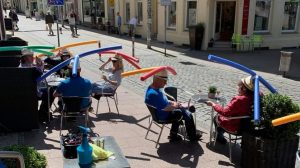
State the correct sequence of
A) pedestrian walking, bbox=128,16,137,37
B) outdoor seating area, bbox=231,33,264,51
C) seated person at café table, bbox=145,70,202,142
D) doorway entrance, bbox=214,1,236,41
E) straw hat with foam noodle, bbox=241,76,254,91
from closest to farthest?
straw hat with foam noodle, bbox=241,76,254,91 < seated person at café table, bbox=145,70,202,142 < outdoor seating area, bbox=231,33,264,51 < doorway entrance, bbox=214,1,236,41 < pedestrian walking, bbox=128,16,137,37

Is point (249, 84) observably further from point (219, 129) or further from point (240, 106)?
point (219, 129)

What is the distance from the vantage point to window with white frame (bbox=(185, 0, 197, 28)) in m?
19.8

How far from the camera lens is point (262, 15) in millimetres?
19094

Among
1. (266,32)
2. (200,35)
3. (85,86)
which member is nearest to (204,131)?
(85,86)

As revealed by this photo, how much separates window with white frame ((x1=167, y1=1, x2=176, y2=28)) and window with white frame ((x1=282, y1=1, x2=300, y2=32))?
21.3 ft

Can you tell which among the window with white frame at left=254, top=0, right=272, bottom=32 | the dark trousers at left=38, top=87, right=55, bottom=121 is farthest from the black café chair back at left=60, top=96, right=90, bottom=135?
the window with white frame at left=254, top=0, right=272, bottom=32

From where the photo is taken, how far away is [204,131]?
707 cm

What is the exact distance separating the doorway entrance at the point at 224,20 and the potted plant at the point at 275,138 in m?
15.0

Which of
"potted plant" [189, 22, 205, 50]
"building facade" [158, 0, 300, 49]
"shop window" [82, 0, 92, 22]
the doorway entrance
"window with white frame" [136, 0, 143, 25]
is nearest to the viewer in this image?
"building facade" [158, 0, 300, 49]

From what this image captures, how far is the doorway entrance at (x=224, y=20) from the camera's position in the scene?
758 inches

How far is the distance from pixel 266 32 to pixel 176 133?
14800mm

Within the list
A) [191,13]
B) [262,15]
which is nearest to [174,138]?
[262,15]

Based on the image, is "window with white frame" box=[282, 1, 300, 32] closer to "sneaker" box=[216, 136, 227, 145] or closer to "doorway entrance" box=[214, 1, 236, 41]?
"doorway entrance" box=[214, 1, 236, 41]

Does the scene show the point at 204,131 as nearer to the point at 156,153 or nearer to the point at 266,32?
the point at 156,153
